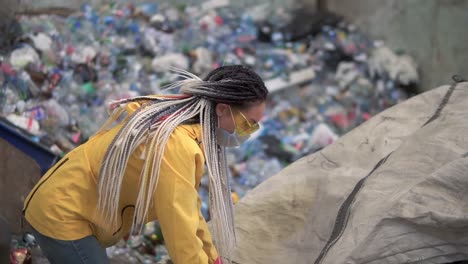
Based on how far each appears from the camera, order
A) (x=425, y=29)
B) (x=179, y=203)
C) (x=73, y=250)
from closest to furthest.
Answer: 1. (x=179, y=203)
2. (x=73, y=250)
3. (x=425, y=29)

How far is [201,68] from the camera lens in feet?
21.6

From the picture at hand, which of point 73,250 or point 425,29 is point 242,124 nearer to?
point 73,250

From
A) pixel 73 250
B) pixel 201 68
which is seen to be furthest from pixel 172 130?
pixel 201 68

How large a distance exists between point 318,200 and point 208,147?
3.08 feet

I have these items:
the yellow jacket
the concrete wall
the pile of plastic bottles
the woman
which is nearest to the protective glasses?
the woman

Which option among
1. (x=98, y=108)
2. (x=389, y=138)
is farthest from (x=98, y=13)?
(x=389, y=138)

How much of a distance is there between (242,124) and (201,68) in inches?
157

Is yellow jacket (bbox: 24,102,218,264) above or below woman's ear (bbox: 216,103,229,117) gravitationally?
below

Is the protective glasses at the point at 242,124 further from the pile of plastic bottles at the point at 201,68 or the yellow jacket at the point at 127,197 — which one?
the pile of plastic bottles at the point at 201,68

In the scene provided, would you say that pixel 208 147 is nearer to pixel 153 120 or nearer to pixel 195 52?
pixel 153 120

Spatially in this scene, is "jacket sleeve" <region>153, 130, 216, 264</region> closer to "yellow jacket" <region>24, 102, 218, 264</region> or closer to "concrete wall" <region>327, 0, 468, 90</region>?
"yellow jacket" <region>24, 102, 218, 264</region>

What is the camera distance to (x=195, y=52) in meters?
6.72

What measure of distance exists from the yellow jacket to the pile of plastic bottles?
2255 millimetres

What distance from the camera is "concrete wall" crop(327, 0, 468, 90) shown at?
695 cm
